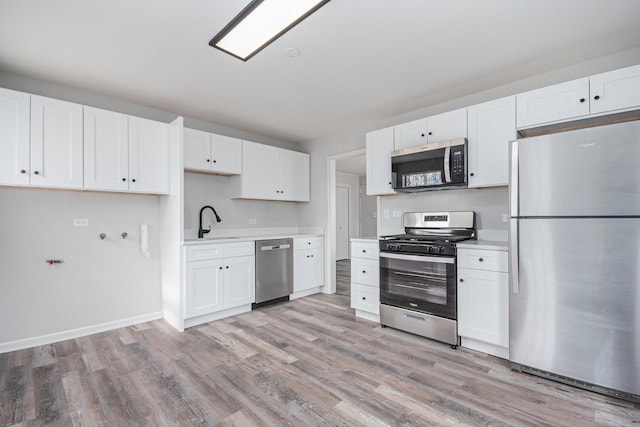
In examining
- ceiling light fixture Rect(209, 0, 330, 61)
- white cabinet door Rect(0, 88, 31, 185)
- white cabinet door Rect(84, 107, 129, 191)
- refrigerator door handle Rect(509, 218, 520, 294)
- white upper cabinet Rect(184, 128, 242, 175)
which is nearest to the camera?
ceiling light fixture Rect(209, 0, 330, 61)

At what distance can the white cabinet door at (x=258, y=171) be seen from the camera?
4.02 m

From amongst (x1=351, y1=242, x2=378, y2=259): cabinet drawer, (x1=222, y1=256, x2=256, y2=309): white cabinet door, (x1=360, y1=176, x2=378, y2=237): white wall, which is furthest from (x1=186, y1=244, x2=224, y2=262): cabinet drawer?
(x1=360, y1=176, x2=378, y2=237): white wall

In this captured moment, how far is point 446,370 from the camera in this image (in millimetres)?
2295

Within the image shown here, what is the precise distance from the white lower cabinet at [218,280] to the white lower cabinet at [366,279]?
127cm

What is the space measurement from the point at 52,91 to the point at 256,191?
2.28m

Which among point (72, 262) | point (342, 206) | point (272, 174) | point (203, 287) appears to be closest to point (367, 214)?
point (342, 206)

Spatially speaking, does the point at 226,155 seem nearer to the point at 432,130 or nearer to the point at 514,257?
the point at 432,130

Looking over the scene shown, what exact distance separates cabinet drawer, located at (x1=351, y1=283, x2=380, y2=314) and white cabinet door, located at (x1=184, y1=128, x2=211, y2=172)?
2296 millimetres

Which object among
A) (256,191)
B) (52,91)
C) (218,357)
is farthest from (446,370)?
(52,91)

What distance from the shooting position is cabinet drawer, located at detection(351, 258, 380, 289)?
336 cm

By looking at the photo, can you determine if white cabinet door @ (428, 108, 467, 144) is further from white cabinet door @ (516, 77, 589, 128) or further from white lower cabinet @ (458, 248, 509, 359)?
white lower cabinet @ (458, 248, 509, 359)

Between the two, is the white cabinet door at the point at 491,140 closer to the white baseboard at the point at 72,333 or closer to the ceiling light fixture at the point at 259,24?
the ceiling light fixture at the point at 259,24

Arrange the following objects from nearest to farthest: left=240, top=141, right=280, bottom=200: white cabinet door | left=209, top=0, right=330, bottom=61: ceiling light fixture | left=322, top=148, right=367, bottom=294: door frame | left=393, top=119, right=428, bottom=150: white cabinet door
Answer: left=209, top=0, right=330, bottom=61: ceiling light fixture → left=393, top=119, right=428, bottom=150: white cabinet door → left=240, top=141, right=280, bottom=200: white cabinet door → left=322, top=148, right=367, bottom=294: door frame

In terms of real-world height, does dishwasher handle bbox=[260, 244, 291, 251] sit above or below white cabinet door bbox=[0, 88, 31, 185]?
below
